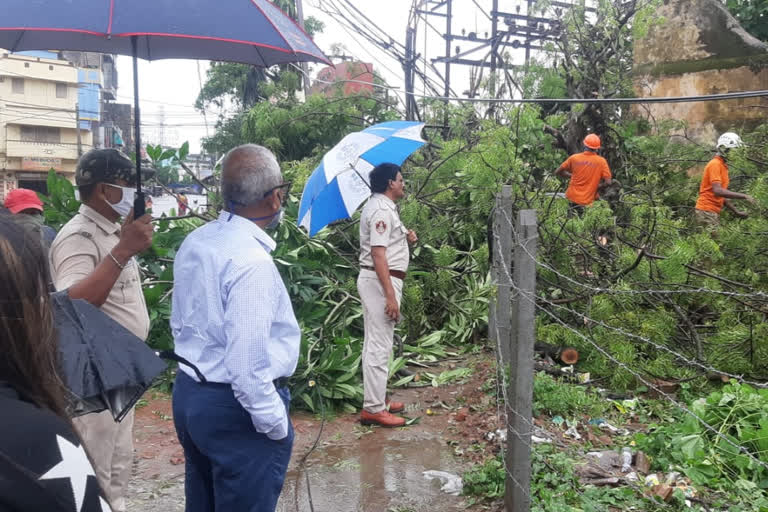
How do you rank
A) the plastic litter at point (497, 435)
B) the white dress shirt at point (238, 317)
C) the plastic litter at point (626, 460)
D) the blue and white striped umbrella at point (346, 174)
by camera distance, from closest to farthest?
1. the white dress shirt at point (238, 317)
2. the plastic litter at point (626, 460)
3. the plastic litter at point (497, 435)
4. the blue and white striped umbrella at point (346, 174)

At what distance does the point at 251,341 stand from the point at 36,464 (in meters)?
1.28

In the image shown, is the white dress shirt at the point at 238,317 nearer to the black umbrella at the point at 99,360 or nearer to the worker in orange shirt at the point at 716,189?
the black umbrella at the point at 99,360

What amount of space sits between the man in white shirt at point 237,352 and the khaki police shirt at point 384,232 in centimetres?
245

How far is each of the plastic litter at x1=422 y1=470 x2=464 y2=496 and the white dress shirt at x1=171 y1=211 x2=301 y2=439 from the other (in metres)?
2.03

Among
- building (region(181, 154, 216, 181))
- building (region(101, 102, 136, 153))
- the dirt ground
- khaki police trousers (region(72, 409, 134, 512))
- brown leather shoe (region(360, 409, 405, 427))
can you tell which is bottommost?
the dirt ground

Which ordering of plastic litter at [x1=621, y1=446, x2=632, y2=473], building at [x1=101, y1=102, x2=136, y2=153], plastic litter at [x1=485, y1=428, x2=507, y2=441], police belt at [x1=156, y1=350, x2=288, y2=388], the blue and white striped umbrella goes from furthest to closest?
building at [x1=101, y1=102, x2=136, y2=153]
the blue and white striped umbrella
plastic litter at [x1=485, y1=428, x2=507, y2=441]
plastic litter at [x1=621, y1=446, x2=632, y2=473]
police belt at [x1=156, y1=350, x2=288, y2=388]

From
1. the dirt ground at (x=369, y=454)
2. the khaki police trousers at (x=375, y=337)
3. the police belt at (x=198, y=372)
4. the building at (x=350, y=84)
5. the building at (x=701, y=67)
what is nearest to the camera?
the police belt at (x=198, y=372)

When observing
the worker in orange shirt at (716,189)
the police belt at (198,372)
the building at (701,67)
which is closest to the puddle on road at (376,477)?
the police belt at (198,372)

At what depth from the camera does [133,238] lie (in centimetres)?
283

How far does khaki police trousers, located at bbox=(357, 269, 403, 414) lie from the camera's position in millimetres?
5180

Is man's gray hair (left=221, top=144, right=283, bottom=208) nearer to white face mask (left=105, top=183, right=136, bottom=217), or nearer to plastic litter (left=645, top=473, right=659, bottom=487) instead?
white face mask (left=105, top=183, right=136, bottom=217)

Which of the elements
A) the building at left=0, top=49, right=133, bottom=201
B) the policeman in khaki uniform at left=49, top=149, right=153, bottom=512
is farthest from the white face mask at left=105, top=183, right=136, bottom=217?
the building at left=0, top=49, right=133, bottom=201

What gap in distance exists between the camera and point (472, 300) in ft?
25.3

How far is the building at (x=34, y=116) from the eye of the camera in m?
38.7
